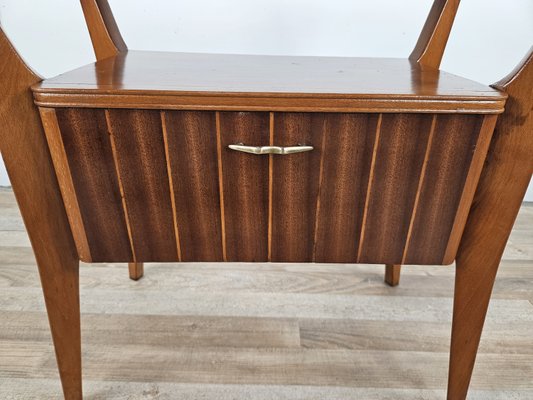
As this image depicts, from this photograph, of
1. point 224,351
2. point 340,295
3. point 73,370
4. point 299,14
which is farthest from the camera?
point 299,14

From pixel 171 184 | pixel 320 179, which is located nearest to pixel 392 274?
pixel 320 179

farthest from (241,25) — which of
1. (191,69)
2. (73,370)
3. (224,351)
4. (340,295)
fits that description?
(73,370)

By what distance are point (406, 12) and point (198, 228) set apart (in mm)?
1271

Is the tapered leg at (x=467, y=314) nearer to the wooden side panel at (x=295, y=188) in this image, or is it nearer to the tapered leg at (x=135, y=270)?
the wooden side panel at (x=295, y=188)

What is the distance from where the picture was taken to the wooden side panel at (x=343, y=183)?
0.63 m

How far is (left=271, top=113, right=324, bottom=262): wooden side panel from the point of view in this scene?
0.63 metres

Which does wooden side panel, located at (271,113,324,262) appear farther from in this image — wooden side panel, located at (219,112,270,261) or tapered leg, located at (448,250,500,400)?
tapered leg, located at (448,250,500,400)

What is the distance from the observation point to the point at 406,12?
61.6 inches

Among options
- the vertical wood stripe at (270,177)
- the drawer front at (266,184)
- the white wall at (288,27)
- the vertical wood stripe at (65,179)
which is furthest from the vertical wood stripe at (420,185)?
the white wall at (288,27)

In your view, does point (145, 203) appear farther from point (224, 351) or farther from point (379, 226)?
point (224, 351)

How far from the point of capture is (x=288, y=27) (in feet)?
5.20

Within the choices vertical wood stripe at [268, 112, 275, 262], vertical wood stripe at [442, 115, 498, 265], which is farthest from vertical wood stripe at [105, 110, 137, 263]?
vertical wood stripe at [442, 115, 498, 265]

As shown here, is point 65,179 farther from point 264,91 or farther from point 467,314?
point 467,314

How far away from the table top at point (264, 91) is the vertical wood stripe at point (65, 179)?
3cm
